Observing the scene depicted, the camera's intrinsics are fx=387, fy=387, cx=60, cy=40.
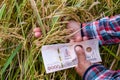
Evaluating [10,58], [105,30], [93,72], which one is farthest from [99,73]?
[10,58]

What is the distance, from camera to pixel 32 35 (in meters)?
1.33

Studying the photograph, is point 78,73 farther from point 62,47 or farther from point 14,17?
point 14,17

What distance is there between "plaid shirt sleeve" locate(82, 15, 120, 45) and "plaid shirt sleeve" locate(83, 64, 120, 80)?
0.12m

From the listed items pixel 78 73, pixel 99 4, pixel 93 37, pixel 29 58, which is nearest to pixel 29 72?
pixel 29 58

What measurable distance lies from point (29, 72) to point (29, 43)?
10cm

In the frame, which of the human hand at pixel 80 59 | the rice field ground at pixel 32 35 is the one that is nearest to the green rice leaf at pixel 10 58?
the rice field ground at pixel 32 35

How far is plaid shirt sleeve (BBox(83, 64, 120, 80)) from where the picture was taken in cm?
128

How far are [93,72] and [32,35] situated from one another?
243 mm

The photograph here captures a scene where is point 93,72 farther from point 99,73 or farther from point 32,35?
point 32,35

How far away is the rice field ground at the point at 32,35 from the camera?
51.1 inches

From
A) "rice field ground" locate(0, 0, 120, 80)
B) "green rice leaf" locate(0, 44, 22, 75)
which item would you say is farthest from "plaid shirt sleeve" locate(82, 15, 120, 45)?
"green rice leaf" locate(0, 44, 22, 75)

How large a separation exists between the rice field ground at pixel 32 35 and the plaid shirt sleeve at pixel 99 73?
0.17 feet

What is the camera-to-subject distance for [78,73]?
1.31m

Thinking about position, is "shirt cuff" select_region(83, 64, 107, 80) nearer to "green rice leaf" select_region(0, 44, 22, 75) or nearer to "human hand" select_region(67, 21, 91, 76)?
"human hand" select_region(67, 21, 91, 76)
